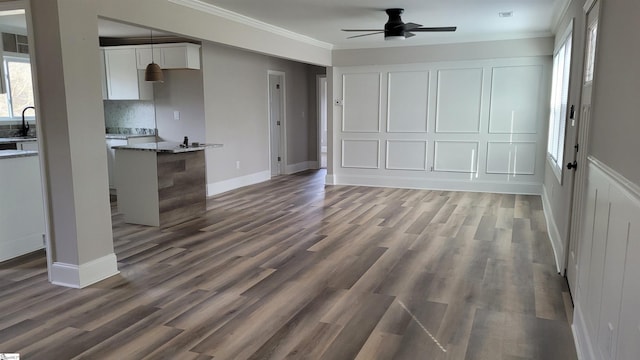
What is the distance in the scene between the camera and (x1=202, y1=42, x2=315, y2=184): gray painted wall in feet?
A: 23.3

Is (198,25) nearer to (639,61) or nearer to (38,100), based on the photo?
(38,100)

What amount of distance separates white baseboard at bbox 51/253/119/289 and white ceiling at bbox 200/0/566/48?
282cm

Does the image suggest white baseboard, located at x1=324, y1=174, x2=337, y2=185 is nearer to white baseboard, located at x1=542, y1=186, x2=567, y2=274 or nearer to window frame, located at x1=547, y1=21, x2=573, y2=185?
window frame, located at x1=547, y1=21, x2=573, y2=185

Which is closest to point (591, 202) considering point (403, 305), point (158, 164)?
point (403, 305)

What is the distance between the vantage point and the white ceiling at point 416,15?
4898 mm

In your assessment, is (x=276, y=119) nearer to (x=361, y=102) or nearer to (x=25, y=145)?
(x=361, y=102)

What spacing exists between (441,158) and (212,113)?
3873 millimetres

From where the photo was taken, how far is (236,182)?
25.7ft

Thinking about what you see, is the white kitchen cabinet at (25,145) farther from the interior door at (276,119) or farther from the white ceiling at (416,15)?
the interior door at (276,119)

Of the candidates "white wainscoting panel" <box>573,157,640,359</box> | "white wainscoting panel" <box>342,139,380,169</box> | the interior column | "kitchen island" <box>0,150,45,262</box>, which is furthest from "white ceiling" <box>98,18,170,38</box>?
"white wainscoting panel" <box>573,157,640,359</box>

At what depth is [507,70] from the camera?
713 centimetres

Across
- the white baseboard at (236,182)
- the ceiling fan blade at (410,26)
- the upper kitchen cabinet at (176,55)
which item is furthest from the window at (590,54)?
the white baseboard at (236,182)

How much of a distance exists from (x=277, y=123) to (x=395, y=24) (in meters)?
4.55

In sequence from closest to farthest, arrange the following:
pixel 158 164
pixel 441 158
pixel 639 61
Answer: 1. pixel 639 61
2. pixel 158 164
3. pixel 441 158
